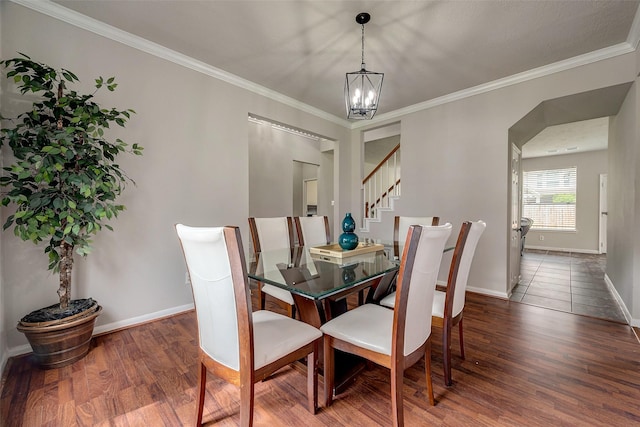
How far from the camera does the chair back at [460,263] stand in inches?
61.8

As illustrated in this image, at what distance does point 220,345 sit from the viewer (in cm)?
120

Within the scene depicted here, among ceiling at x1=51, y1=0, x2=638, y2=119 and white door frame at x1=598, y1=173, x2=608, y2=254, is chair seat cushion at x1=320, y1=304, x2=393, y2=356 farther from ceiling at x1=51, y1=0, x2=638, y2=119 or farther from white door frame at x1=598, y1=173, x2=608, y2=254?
white door frame at x1=598, y1=173, x2=608, y2=254

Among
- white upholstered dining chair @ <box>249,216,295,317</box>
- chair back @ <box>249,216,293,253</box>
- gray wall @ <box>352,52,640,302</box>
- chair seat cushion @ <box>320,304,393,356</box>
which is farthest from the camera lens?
gray wall @ <box>352,52,640,302</box>

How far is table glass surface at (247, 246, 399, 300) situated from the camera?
1.36 meters

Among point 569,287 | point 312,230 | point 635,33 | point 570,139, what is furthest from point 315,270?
point 570,139

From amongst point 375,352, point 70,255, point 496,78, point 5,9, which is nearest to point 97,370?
point 70,255

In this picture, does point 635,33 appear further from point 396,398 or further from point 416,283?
point 396,398

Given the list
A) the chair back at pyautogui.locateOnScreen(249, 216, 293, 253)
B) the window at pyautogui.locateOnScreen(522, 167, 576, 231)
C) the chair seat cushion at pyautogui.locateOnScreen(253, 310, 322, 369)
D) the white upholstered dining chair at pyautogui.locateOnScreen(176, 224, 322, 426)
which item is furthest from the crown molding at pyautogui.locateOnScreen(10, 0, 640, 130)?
the window at pyautogui.locateOnScreen(522, 167, 576, 231)

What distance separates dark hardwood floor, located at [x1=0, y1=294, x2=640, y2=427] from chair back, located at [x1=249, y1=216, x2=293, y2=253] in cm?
98

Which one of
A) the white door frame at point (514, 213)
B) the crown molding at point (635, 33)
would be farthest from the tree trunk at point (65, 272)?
the crown molding at point (635, 33)

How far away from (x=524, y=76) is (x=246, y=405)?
4065 millimetres

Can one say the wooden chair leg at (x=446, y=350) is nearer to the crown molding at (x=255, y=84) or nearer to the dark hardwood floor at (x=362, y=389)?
the dark hardwood floor at (x=362, y=389)

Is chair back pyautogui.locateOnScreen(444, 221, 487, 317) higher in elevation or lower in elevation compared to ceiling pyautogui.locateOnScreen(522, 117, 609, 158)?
lower

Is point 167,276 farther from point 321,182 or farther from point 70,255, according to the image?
point 321,182
